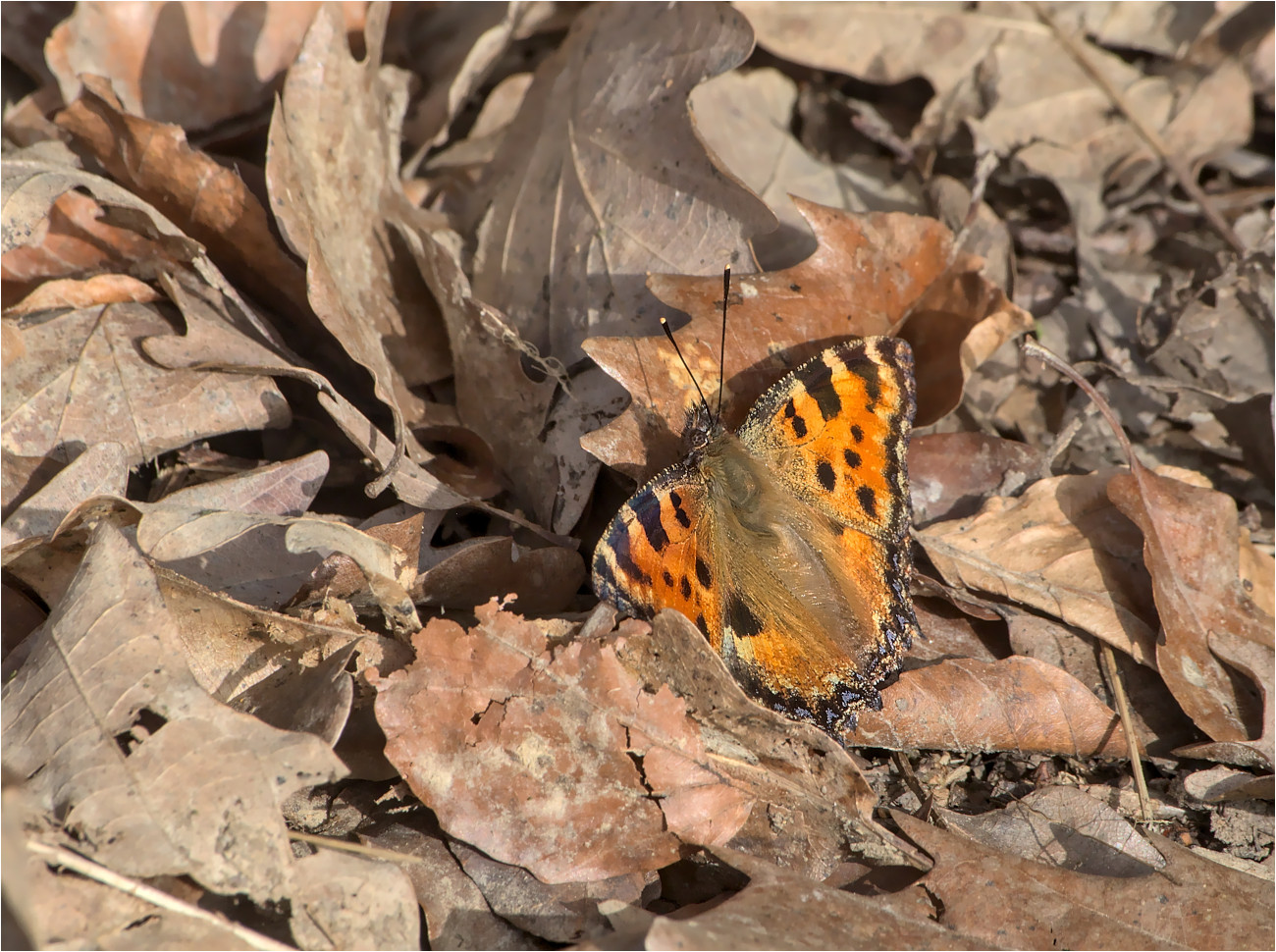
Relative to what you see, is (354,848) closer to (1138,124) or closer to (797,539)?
(797,539)

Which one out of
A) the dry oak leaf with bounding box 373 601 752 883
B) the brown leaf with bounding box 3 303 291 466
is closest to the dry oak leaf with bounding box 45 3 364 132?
the brown leaf with bounding box 3 303 291 466

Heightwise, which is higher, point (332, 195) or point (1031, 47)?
point (1031, 47)

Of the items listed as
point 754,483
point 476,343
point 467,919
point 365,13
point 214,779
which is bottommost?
point 467,919

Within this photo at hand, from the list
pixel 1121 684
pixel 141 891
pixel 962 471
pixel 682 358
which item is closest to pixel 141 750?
pixel 141 891

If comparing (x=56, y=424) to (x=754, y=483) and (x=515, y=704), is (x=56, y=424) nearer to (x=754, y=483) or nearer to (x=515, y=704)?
(x=515, y=704)

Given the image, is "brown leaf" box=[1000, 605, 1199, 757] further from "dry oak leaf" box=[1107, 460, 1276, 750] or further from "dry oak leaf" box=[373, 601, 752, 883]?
"dry oak leaf" box=[373, 601, 752, 883]

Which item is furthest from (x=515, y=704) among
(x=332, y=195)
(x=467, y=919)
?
(x=332, y=195)
